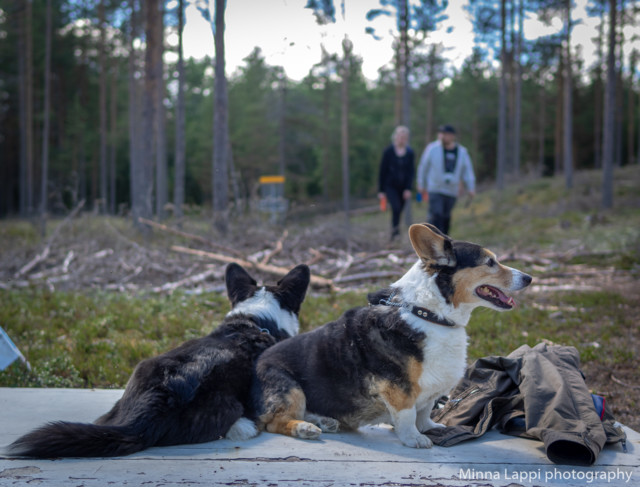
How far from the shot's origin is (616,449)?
3.35 m

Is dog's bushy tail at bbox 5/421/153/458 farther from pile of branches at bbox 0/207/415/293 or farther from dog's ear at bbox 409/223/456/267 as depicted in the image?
pile of branches at bbox 0/207/415/293

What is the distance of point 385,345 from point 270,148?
44746mm

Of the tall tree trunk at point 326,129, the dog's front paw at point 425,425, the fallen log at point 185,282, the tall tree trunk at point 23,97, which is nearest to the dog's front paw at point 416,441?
the dog's front paw at point 425,425

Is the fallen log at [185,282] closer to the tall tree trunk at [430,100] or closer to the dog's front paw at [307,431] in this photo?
the dog's front paw at [307,431]

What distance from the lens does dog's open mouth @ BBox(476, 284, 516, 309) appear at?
3.50 metres

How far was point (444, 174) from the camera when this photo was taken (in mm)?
10617

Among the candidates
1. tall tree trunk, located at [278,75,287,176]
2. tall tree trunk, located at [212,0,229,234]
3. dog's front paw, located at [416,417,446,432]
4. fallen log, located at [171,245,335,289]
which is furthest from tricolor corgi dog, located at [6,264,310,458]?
tall tree trunk, located at [278,75,287,176]

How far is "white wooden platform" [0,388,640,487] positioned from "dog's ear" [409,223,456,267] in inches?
45.3

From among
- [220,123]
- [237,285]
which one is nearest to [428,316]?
[237,285]

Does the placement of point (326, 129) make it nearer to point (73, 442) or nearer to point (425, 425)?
point (425, 425)

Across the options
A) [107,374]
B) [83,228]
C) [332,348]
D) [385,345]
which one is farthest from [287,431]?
[83,228]

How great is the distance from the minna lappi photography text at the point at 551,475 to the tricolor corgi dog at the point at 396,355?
19.4 inches

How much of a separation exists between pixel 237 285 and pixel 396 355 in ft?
5.59

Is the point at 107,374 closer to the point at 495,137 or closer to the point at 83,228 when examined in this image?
the point at 83,228
